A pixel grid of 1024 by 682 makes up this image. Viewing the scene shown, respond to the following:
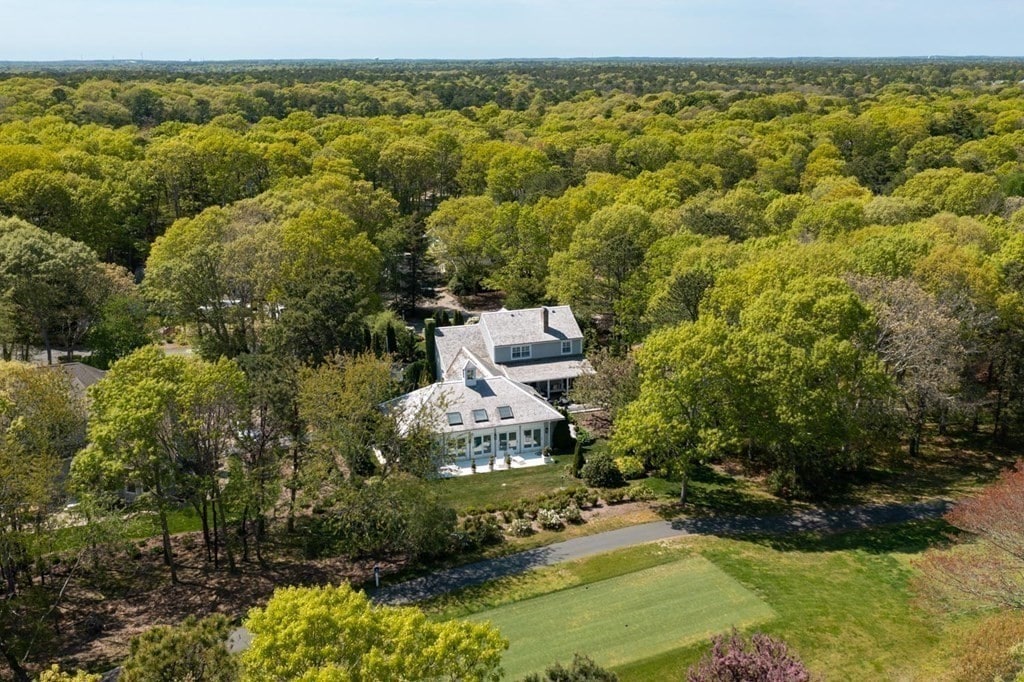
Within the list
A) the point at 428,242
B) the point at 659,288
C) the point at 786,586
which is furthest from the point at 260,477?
the point at 428,242

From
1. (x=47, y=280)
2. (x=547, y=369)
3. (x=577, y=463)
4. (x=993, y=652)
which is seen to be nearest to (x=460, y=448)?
(x=577, y=463)

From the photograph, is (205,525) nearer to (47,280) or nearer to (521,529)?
(521,529)

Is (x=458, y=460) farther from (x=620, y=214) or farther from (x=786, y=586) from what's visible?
(x=620, y=214)

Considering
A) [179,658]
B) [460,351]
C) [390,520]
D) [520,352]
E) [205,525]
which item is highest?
[179,658]

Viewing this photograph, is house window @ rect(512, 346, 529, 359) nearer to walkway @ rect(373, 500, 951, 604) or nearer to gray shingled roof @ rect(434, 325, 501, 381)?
gray shingled roof @ rect(434, 325, 501, 381)

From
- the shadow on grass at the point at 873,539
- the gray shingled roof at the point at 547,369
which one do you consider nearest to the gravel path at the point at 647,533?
the shadow on grass at the point at 873,539

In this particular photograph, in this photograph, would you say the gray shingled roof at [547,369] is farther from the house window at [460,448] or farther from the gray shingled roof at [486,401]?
the house window at [460,448]

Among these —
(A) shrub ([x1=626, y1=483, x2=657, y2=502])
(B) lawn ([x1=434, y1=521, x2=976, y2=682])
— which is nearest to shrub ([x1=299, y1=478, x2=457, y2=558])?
(B) lawn ([x1=434, y1=521, x2=976, y2=682])

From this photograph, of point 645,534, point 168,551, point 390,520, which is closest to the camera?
point 168,551
